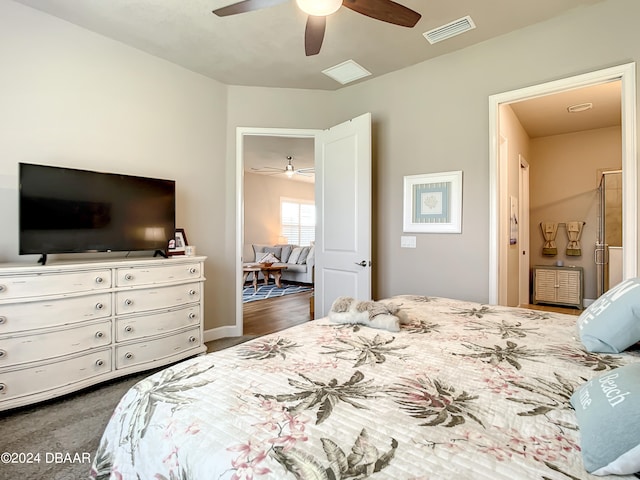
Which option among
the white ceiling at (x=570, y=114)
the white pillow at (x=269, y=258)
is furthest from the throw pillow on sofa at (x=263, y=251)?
the white ceiling at (x=570, y=114)

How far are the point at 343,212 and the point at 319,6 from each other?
6.17 feet

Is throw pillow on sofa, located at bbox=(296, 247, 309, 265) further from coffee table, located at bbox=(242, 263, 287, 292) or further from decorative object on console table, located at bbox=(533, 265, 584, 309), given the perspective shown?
decorative object on console table, located at bbox=(533, 265, 584, 309)

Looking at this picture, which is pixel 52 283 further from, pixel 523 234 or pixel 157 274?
pixel 523 234

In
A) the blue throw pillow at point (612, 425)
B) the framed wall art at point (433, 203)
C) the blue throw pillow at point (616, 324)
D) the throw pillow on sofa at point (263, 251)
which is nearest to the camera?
the blue throw pillow at point (612, 425)

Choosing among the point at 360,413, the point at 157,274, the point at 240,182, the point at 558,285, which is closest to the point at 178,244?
the point at 157,274

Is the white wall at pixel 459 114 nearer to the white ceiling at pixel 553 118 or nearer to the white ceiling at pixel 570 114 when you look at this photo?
the white ceiling at pixel 553 118

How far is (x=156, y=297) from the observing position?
259 cm

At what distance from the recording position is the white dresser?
198 centimetres

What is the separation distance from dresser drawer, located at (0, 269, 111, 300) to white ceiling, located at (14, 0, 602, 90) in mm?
1909

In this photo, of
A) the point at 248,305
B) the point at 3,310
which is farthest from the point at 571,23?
the point at 248,305

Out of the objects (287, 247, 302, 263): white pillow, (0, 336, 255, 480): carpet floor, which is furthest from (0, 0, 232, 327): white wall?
(287, 247, 302, 263): white pillow

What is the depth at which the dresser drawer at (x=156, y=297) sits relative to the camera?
95.3 inches

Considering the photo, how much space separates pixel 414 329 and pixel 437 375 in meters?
0.49

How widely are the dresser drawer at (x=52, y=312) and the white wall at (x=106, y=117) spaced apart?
1.89ft
